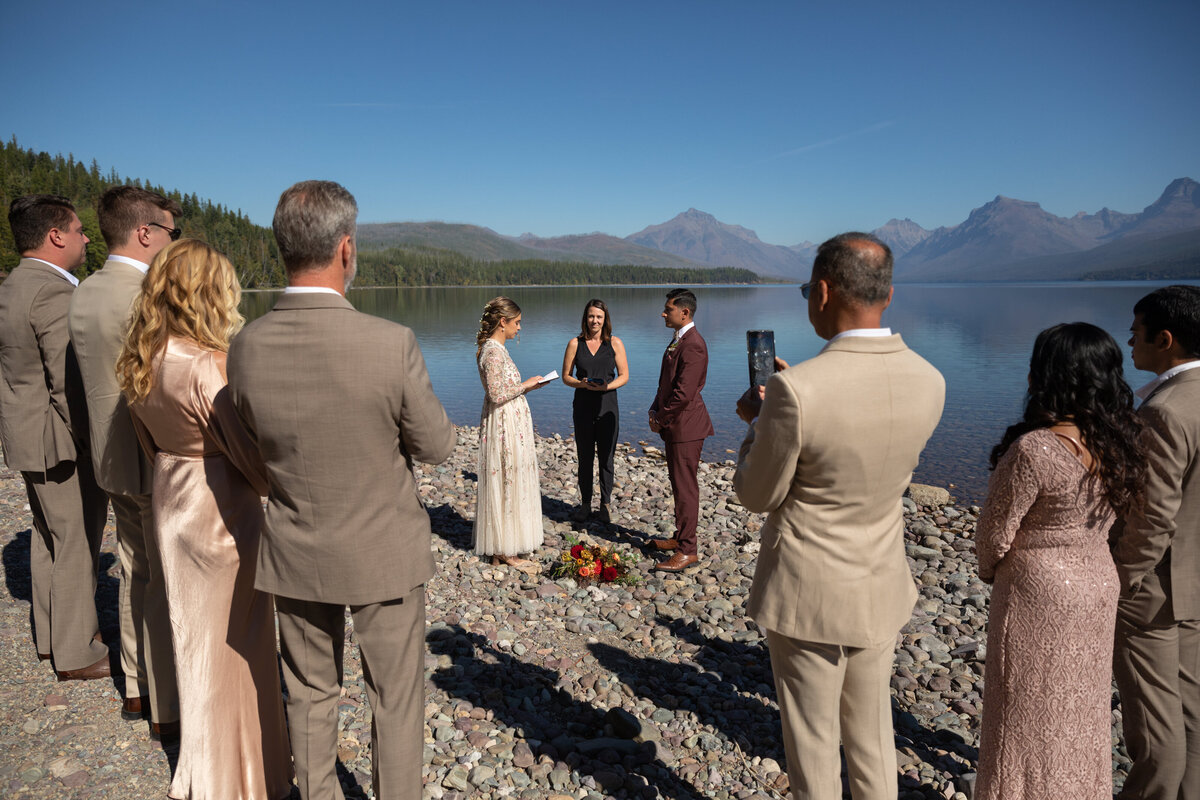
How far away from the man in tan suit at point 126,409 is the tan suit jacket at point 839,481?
340cm

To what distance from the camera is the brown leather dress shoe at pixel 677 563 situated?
7607 mm

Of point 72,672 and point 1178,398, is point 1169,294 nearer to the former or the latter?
point 1178,398

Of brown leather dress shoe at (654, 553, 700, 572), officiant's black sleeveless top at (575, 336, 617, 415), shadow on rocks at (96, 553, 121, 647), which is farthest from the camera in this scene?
officiant's black sleeveless top at (575, 336, 617, 415)

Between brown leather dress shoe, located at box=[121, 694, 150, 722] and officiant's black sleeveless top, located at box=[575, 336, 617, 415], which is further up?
officiant's black sleeveless top, located at box=[575, 336, 617, 415]

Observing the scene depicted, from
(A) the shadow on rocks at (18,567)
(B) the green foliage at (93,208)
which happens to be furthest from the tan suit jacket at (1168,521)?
(B) the green foliage at (93,208)

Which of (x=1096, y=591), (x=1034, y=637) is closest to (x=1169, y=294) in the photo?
(x=1096, y=591)

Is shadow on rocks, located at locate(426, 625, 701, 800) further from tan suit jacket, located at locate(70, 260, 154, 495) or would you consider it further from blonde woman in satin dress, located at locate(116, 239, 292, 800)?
tan suit jacket, located at locate(70, 260, 154, 495)

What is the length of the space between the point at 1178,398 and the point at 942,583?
5.16m

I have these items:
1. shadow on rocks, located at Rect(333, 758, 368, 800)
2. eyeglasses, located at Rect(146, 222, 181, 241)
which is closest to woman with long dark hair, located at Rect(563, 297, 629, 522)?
eyeglasses, located at Rect(146, 222, 181, 241)

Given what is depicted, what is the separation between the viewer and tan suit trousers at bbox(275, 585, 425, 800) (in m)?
2.94

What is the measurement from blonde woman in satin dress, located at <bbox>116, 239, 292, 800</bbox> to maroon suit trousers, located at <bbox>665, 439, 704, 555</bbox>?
183 inches

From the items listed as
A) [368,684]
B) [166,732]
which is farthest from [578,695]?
[166,732]

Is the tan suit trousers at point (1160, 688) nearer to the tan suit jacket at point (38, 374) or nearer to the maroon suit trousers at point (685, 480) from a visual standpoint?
the maroon suit trousers at point (685, 480)

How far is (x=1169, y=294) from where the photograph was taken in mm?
3414
